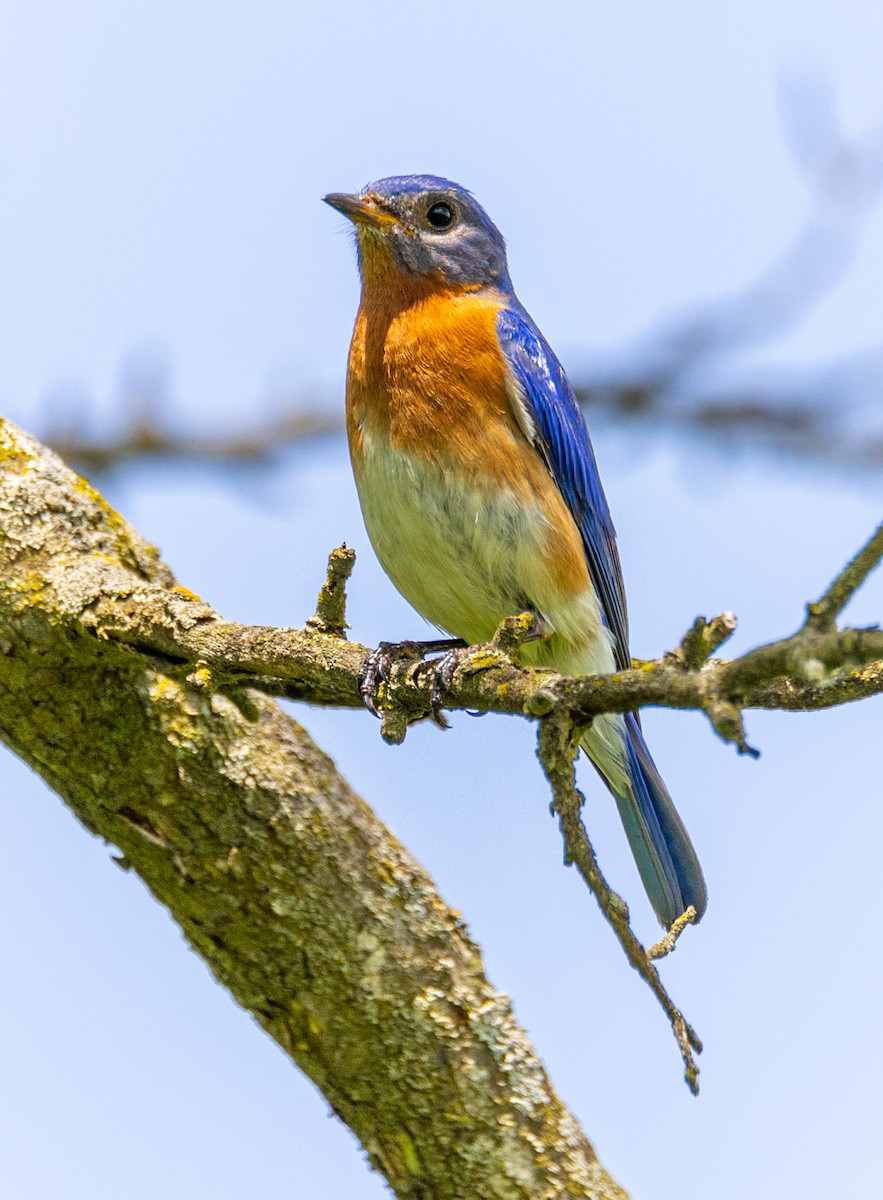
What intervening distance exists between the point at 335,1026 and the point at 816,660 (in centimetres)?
232

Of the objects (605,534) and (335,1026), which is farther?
(605,534)

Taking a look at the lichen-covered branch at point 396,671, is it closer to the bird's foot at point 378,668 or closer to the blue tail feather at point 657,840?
the bird's foot at point 378,668

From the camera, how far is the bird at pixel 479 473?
17.9ft

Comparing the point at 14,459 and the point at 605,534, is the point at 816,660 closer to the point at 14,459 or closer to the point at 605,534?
the point at 14,459

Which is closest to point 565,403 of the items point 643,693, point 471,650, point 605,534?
point 605,534

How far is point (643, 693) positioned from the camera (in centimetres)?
305

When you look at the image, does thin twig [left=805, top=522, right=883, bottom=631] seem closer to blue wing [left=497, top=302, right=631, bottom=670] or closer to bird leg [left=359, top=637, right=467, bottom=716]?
bird leg [left=359, top=637, right=467, bottom=716]

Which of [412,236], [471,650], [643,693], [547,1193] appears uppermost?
[412,236]

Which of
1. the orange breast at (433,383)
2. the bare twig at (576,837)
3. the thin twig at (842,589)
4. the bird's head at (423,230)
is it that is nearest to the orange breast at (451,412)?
the orange breast at (433,383)

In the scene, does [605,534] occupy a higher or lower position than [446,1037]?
higher

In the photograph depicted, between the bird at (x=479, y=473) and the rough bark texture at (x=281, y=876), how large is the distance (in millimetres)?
1213

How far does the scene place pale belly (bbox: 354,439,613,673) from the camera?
5406 mm

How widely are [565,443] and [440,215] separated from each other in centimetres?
147

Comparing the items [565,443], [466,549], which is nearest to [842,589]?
[466,549]
